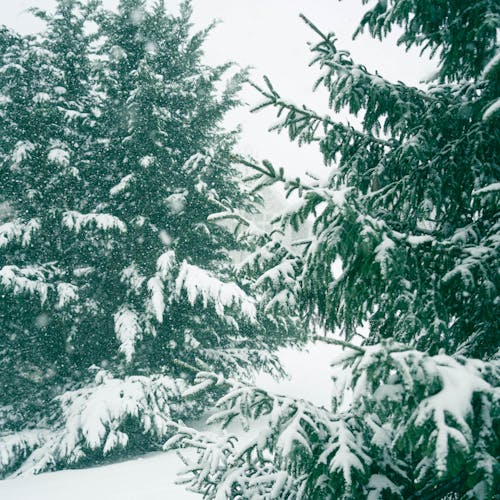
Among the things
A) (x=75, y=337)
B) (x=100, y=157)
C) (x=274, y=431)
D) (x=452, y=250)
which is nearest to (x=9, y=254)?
(x=75, y=337)

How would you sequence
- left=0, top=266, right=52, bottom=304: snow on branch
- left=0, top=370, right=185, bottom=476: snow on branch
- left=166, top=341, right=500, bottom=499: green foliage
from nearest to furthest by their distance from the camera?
left=166, top=341, right=500, bottom=499: green foliage, left=0, top=370, right=185, bottom=476: snow on branch, left=0, top=266, right=52, bottom=304: snow on branch

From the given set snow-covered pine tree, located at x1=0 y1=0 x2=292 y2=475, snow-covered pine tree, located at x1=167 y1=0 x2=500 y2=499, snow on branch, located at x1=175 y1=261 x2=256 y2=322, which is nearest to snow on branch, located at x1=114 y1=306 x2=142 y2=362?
snow-covered pine tree, located at x1=0 y1=0 x2=292 y2=475

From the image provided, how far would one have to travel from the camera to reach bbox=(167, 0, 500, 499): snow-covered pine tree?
61.5 inches

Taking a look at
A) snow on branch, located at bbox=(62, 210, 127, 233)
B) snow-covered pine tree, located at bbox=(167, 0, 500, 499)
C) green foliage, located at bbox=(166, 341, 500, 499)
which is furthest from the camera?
snow on branch, located at bbox=(62, 210, 127, 233)

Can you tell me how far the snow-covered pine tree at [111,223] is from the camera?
8.06 m

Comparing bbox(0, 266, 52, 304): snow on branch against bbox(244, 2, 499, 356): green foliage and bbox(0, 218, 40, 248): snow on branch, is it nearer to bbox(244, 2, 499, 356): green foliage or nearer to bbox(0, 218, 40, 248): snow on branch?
bbox(0, 218, 40, 248): snow on branch

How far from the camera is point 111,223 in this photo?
799 cm

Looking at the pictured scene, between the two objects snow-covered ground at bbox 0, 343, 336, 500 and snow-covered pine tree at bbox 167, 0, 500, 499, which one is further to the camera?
snow-covered ground at bbox 0, 343, 336, 500

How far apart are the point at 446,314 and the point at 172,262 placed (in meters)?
6.48

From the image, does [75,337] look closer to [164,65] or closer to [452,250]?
[164,65]

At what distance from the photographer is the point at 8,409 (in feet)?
28.0

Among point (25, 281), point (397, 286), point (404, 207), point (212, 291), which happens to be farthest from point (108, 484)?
point (404, 207)

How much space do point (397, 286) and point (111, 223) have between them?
6757 mm

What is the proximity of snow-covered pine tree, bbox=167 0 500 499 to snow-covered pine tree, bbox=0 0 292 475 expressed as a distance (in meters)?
4.78
